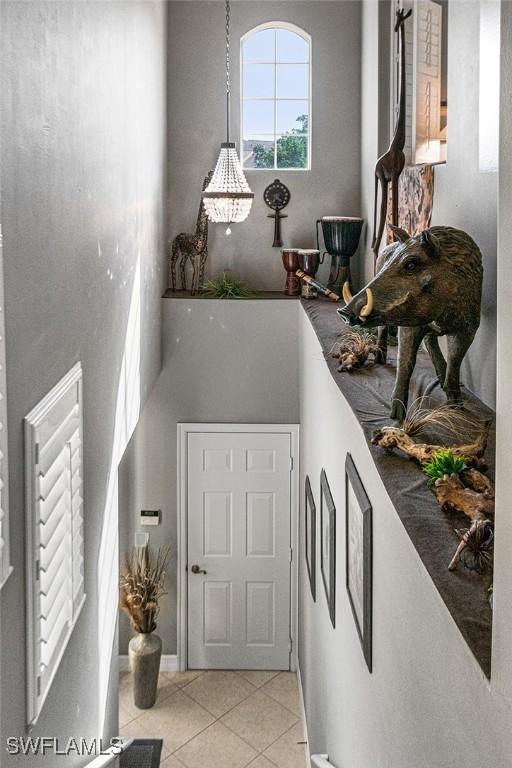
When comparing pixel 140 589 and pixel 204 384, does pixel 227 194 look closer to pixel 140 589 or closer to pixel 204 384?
pixel 204 384

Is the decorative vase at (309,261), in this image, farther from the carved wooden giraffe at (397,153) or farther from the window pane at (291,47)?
the carved wooden giraffe at (397,153)

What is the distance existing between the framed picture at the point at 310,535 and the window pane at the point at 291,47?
3.55 m

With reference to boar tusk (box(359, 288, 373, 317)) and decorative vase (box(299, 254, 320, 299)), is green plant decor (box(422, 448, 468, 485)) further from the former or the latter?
decorative vase (box(299, 254, 320, 299))

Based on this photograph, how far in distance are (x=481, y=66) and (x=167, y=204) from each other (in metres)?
3.89

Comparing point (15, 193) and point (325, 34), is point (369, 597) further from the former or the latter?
point (325, 34)

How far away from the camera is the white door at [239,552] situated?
6.55 metres

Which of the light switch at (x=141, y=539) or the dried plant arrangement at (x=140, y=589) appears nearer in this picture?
the dried plant arrangement at (x=140, y=589)

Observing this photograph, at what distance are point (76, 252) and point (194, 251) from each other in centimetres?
363

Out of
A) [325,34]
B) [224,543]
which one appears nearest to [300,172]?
[325,34]

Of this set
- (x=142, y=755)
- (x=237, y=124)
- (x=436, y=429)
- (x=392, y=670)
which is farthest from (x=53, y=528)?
(x=237, y=124)

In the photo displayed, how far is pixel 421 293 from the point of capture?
246 cm

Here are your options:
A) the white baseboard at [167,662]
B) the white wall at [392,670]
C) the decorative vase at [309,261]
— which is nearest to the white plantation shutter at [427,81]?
the white wall at [392,670]

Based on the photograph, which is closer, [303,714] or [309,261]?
[303,714]

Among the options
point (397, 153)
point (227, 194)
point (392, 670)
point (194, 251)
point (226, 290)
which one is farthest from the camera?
point (194, 251)
